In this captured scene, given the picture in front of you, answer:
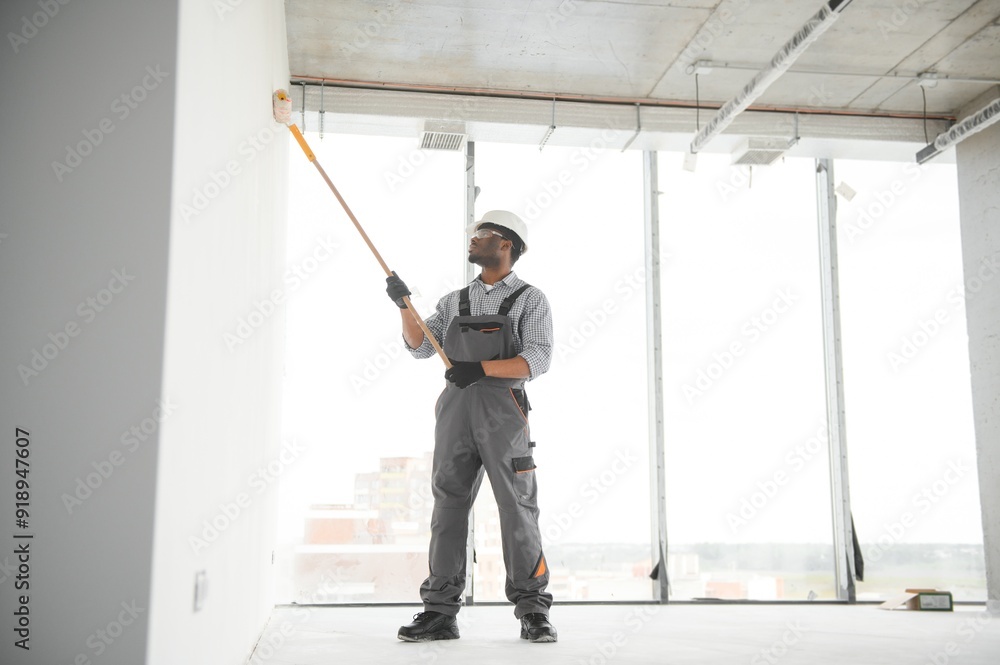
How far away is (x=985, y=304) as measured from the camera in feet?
14.7

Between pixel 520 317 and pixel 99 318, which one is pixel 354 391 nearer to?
pixel 520 317

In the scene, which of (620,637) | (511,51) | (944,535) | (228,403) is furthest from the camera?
(944,535)

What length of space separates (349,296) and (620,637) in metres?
2.18

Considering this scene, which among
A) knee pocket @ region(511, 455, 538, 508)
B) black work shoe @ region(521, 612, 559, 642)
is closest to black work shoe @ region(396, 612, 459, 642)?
black work shoe @ region(521, 612, 559, 642)

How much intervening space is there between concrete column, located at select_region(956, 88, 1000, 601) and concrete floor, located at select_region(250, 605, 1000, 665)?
554mm

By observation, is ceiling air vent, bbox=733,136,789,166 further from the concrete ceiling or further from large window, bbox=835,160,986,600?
large window, bbox=835,160,986,600

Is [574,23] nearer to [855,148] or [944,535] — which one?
[855,148]

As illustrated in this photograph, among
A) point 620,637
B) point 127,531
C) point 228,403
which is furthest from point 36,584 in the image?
point 620,637

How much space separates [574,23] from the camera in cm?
384

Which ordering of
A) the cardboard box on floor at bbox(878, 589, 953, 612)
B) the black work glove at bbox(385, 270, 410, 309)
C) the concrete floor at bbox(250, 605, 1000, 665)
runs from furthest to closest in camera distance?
the cardboard box on floor at bbox(878, 589, 953, 612) < the black work glove at bbox(385, 270, 410, 309) < the concrete floor at bbox(250, 605, 1000, 665)

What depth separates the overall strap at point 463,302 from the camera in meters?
3.26

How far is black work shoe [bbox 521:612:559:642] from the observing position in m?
2.97

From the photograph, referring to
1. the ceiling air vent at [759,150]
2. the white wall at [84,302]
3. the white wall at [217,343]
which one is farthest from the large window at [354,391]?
the white wall at [84,302]

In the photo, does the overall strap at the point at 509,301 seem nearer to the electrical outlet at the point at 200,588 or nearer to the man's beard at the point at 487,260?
the man's beard at the point at 487,260
